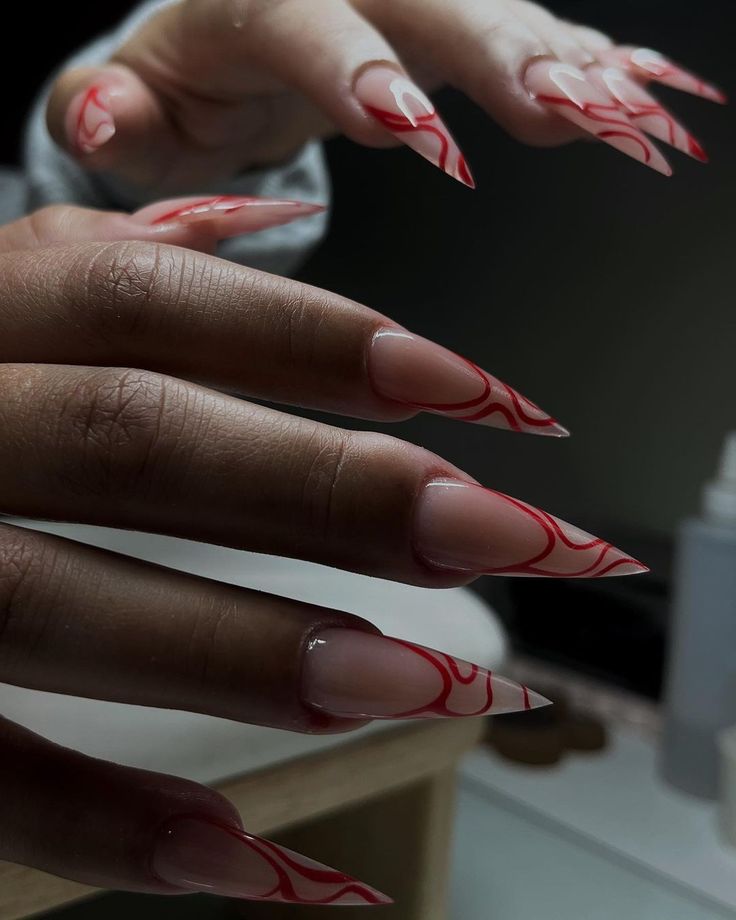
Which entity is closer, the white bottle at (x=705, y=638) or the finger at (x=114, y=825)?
the finger at (x=114, y=825)

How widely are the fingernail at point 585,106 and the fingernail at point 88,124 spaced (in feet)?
0.73

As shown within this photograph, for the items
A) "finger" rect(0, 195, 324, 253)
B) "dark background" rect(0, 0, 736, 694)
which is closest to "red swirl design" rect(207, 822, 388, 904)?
"finger" rect(0, 195, 324, 253)

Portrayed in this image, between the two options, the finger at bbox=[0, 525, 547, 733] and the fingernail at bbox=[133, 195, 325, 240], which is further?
the fingernail at bbox=[133, 195, 325, 240]

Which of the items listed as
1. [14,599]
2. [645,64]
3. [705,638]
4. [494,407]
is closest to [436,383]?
[494,407]

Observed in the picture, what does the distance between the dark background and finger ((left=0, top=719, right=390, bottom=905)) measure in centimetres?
52

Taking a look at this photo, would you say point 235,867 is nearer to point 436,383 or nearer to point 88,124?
point 436,383

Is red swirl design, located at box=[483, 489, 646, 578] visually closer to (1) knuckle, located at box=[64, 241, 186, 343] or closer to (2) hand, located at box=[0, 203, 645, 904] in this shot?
(2) hand, located at box=[0, 203, 645, 904]

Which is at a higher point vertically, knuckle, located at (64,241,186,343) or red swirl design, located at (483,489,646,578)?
knuckle, located at (64,241,186,343)

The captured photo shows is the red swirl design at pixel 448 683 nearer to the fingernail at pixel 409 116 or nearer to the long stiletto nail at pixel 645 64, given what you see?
the fingernail at pixel 409 116

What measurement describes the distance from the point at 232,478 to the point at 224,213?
0.15 metres

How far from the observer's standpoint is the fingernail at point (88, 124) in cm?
42

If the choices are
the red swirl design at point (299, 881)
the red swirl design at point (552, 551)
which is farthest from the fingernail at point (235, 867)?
the red swirl design at point (552, 551)

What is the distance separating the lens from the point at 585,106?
32 centimetres

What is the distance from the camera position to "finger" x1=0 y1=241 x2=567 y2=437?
232 millimetres
